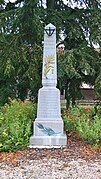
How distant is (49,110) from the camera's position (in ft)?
18.3

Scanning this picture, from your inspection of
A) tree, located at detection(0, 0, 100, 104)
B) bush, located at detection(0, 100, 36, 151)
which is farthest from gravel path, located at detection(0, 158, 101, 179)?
tree, located at detection(0, 0, 100, 104)

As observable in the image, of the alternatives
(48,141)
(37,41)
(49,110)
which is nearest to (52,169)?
(48,141)

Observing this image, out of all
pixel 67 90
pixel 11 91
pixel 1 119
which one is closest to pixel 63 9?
pixel 67 90

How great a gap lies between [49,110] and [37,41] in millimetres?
3566

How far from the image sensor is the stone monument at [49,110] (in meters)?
5.32

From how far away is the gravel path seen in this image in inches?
140

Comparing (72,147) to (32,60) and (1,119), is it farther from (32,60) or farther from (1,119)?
(32,60)

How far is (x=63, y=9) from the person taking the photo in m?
10.1

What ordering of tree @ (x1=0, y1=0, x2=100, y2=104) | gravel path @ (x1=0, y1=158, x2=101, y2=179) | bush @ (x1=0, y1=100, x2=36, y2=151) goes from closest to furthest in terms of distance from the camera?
gravel path @ (x1=0, y1=158, x2=101, y2=179) < bush @ (x1=0, y1=100, x2=36, y2=151) < tree @ (x1=0, y1=0, x2=100, y2=104)

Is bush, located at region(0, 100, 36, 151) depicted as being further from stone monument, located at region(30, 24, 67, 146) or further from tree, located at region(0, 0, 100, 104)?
tree, located at region(0, 0, 100, 104)

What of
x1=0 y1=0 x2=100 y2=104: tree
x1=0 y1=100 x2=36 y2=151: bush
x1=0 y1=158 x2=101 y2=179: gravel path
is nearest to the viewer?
x1=0 y1=158 x2=101 y2=179: gravel path

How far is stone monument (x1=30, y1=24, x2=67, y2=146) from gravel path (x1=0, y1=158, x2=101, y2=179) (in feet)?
3.13

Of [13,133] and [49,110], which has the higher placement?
[49,110]

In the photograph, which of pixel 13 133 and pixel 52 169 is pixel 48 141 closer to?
pixel 13 133
